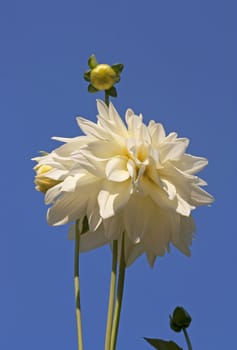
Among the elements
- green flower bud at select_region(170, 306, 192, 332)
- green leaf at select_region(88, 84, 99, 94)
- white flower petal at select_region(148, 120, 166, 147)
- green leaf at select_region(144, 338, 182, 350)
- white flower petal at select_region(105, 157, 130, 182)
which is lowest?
green leaf at select_region(144, 338, 182, 350)

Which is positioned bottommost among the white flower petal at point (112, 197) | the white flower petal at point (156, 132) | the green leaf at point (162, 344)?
the green leaf at point (162, 344)

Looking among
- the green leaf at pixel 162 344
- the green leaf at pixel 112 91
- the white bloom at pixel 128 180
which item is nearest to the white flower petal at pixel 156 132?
the white bloom at pixel 128 180

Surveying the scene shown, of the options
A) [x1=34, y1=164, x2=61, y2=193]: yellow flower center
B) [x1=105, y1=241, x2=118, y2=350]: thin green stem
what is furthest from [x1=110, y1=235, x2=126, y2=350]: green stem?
[x1=34, y1=164, x2=61, y2=193]: yellow flower center

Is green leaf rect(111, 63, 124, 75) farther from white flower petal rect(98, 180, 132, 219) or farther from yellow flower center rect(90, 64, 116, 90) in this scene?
white flower petal rect(98, 180, 132, 219)

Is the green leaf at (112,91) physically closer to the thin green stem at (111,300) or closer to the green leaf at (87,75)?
the green leaf at (87,75)

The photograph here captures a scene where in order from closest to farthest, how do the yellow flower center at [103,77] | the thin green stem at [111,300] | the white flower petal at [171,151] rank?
the thin green stem at [111,300], the white flower petal at [171,151], the yellow flower center at [103,77]

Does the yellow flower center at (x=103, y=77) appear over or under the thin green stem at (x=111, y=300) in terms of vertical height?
over
